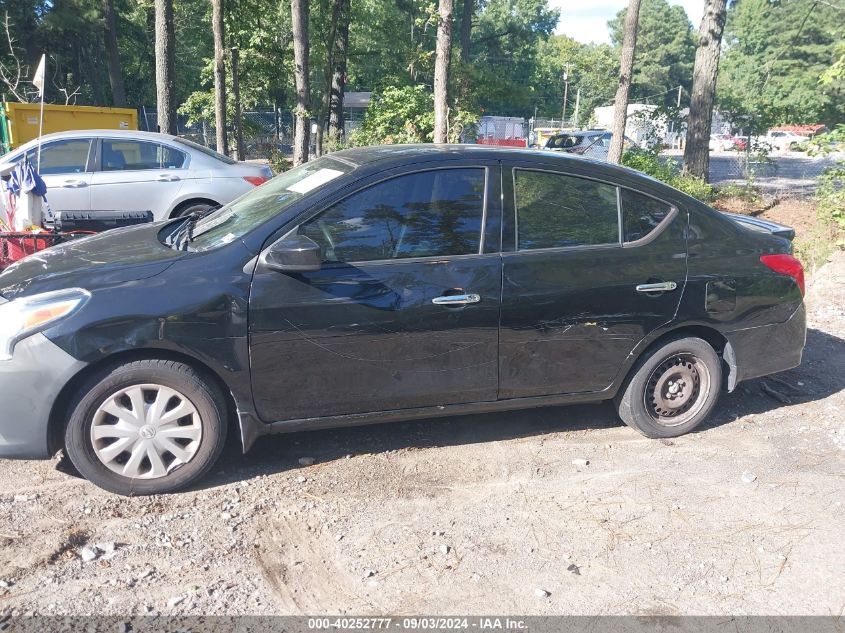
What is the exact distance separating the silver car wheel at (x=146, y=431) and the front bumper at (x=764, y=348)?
3398mm

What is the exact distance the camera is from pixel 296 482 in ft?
13.3

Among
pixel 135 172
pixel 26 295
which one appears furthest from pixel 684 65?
pixel 26 295

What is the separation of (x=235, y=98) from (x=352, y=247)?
1651 centimetres

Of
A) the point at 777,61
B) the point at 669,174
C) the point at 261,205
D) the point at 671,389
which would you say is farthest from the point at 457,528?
the point at 777,61

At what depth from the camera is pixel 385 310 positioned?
3.94 meters

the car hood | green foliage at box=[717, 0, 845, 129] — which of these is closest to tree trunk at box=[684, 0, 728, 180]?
green foliage at box=[717, 0, 845, 129]

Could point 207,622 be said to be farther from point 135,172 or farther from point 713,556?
point 135,172

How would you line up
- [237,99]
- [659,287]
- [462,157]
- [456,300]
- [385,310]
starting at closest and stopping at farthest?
[385,310]
[456,300]
[462,157]
[659,287]
[237,99]

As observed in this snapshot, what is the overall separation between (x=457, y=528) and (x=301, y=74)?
1516 centimetres

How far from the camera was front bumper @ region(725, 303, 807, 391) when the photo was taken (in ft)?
15.9

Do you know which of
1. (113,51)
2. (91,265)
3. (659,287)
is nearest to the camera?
(91,265)

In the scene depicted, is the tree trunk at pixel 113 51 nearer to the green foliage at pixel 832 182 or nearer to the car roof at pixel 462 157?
the green foliage at pixel 832 182

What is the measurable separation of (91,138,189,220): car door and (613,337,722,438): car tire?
23.6 feet

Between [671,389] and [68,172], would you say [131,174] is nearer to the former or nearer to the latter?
[68,172]
